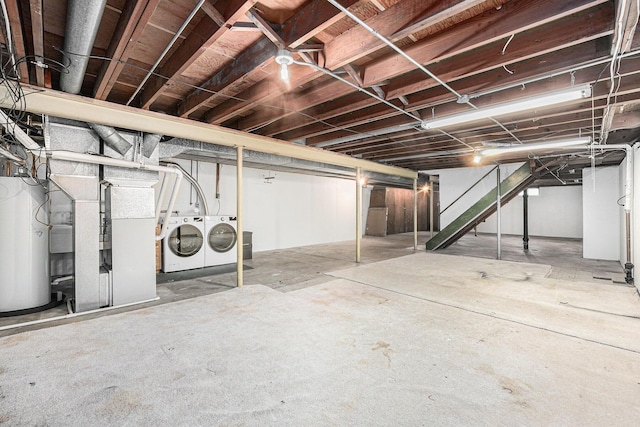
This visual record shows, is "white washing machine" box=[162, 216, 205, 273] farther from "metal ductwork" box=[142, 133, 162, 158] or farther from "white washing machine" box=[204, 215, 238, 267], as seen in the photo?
"metal ductwork" box=[142, 133, 162, 158]

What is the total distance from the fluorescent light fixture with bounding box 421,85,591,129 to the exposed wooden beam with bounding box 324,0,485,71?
4.99ft

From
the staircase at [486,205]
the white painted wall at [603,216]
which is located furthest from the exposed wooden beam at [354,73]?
the white painted wall at [603,216]

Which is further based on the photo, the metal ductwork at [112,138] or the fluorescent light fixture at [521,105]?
the metal ductwork at [112,138]

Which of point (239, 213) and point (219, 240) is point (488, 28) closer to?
point (239, 213)

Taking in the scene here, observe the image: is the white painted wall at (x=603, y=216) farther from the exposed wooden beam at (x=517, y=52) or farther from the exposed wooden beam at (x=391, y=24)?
the exposed wooden beam at (x=391, y=24)

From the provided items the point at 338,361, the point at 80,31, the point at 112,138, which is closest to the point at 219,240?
the point at 112,138

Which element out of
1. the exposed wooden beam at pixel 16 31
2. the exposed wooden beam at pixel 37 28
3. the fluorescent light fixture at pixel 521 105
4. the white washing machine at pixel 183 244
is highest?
the exposed wooden beam at pixel 16 31

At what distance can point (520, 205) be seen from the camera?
10.5 metres

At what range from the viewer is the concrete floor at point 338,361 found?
1569 mm

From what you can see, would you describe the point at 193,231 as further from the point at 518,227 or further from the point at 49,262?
the point at 518,227

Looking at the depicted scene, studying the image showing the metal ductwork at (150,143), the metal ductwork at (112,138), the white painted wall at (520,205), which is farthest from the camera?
the white painted wall at (520,205)

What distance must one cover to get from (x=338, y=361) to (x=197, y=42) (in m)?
2.45

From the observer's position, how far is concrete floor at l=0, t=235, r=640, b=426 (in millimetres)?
1569

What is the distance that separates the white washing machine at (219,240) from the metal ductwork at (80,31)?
3.07m
